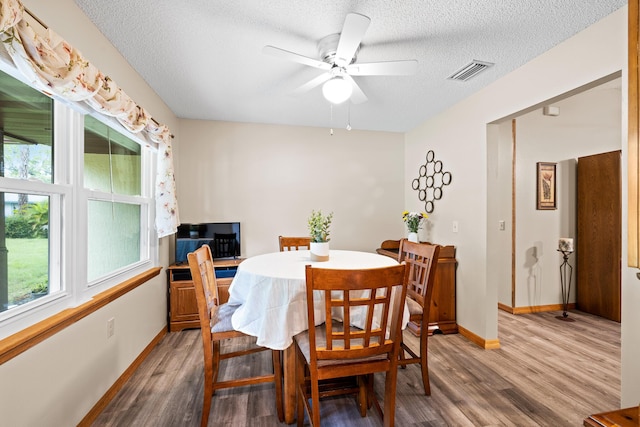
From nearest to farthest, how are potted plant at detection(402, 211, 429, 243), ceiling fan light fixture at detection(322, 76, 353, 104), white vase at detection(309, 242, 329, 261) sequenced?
ceiling fan light fixture at detection(322, 76, 353, 104) < white vase at detection(309, 242, 329, 261) < potted plant at detection(402, 211, 429, 243)

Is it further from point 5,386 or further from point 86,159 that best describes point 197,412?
point 86,159

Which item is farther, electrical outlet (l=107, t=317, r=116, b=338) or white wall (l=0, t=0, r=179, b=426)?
electrical outlet (l=107, t=317, r=116, b=338)

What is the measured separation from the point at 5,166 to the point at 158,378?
5.70 feet

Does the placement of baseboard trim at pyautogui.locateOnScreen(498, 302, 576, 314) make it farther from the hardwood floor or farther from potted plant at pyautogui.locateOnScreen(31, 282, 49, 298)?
potted plant at pyautogui.locateOnScreen(31, 282, 49, 298)

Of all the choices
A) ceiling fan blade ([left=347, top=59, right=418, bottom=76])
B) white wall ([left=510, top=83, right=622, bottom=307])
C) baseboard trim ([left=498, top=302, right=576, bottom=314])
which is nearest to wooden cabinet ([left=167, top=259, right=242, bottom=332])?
ceiling fan blade ([left=347, top=59, right=418, bottom=76])

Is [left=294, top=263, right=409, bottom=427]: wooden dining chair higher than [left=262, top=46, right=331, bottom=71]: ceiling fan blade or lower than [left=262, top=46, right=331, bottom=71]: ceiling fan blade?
lower

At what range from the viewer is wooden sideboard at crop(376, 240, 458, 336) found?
2982 millimetres

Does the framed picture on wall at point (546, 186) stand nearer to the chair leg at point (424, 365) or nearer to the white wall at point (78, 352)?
the chair leg at point (424, 365)

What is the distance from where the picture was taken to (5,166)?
1.24 meters

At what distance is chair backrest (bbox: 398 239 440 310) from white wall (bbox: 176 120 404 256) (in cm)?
163

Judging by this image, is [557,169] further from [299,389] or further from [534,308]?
[299,389]

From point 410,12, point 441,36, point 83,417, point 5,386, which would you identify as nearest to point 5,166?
point 5,386

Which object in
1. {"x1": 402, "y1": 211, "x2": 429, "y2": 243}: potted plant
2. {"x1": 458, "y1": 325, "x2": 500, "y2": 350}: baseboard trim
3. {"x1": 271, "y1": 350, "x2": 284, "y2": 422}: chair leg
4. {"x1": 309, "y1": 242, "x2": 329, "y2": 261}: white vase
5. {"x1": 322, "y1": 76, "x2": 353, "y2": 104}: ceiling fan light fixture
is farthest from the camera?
{"x1": 402, "y1": 211, "x2": 429, "y2": 243}: potted plant

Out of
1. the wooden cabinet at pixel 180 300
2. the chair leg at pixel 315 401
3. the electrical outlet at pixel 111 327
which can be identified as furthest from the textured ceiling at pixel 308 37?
the chair leg at pixel 315 401
